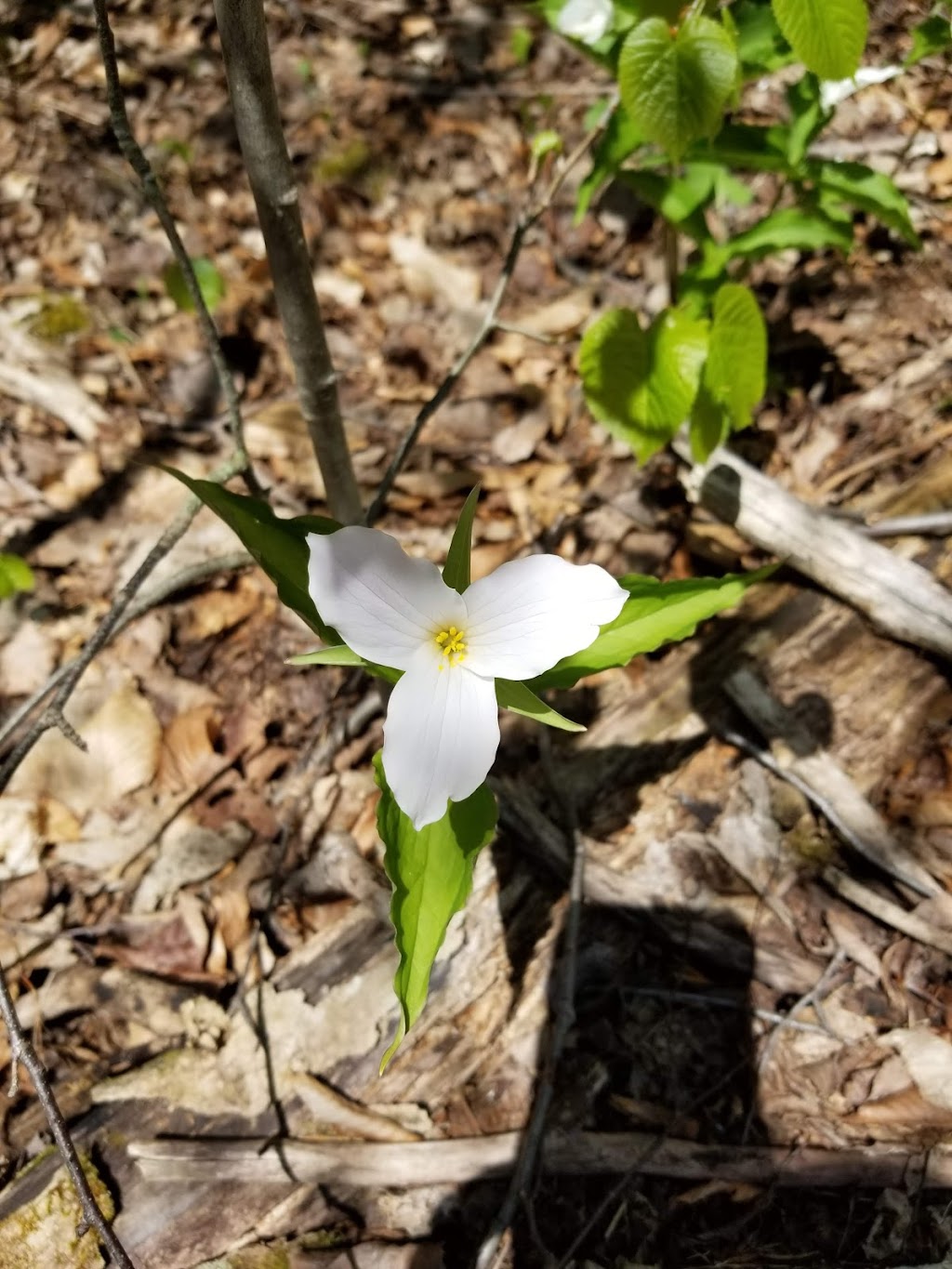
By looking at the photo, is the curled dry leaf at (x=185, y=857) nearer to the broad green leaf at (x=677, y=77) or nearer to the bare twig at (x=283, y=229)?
the bare twig at (x=283, y=229)

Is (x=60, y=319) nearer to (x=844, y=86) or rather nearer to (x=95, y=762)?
(x=95, y=762)

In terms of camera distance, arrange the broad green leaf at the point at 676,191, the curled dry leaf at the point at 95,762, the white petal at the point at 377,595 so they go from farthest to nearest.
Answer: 1. the curled dry leaf at the point at 95,762
2. the broad green leaf at the point at 676,191
3. the white petal at the point at 377,595

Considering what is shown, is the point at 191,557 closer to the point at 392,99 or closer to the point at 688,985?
the point at 688,985

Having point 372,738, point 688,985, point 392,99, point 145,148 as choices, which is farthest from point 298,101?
point 688,985

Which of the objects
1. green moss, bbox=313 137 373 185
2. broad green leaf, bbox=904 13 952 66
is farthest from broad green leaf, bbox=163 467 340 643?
green moss, bbox=313 137 373 185

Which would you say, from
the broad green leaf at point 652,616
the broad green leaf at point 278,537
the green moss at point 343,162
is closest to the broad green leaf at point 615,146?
the broad green leaf at point 652,616
